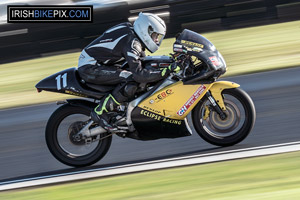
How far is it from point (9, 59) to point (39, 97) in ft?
12.3

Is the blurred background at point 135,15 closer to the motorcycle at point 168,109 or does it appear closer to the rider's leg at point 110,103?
the motorcycle at point 168,109

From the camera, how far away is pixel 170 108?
641cm

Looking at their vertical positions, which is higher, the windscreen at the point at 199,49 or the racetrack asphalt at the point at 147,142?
the windscreen at the point at 199,49

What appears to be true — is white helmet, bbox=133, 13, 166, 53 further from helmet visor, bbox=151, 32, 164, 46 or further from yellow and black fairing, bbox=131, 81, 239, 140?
yellow and black fairing, bbox=131, 81, 239, 140

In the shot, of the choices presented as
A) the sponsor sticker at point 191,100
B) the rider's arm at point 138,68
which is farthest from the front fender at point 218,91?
the rider's arm at point 138,68

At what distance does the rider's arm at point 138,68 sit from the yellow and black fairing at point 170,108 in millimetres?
221

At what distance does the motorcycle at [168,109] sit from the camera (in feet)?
20.6

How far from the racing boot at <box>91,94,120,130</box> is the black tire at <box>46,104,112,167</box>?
0.14m

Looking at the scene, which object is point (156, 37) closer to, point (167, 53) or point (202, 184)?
point (202, 184)

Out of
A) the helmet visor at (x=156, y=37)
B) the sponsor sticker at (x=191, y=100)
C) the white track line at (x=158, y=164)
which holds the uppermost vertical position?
the helmet visor at (x=156, y=37)

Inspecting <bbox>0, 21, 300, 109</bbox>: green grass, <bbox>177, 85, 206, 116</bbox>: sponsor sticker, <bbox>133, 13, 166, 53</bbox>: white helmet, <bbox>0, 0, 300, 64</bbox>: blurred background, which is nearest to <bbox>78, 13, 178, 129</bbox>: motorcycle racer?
<bbox>133, 13, 166, 53</bbox>: white helmet

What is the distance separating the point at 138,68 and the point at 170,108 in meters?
0.59

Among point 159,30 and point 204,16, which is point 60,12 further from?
point 159,30

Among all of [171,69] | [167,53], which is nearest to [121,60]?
[171,69]
